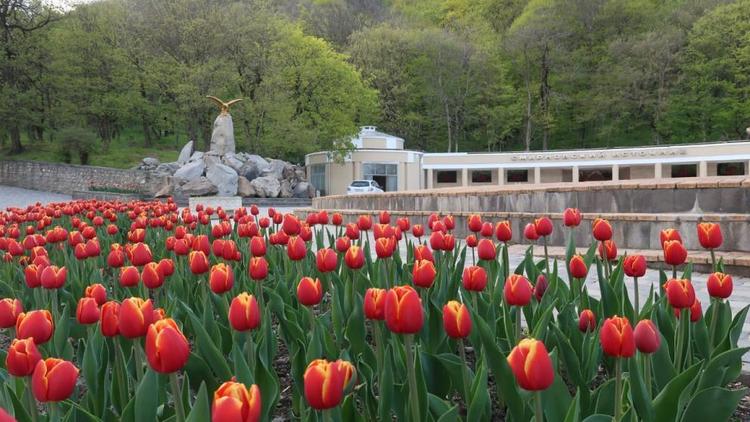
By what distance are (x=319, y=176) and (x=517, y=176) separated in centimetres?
1550

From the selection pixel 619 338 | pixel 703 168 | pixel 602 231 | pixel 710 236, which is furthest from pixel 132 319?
pixel 703 168

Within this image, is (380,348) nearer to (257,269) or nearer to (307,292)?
(307,292)

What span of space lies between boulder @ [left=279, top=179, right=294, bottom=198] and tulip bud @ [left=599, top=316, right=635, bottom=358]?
31616 millimetres

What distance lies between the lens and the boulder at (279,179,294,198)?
32.8 metres

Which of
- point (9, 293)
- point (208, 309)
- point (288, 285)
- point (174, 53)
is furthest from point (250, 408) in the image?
point (174, 53)

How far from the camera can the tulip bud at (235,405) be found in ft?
3.35

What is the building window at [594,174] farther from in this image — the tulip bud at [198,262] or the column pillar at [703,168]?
the tulip bud at [198,262]

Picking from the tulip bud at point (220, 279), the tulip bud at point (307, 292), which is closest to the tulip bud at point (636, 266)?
the tulip bud at point (307, 292)

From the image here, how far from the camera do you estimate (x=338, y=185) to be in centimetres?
4381

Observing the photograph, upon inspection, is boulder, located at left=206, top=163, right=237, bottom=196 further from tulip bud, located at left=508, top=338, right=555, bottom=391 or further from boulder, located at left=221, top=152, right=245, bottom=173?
tulip bud, located at left=508, top=338, right=555, bottom=391

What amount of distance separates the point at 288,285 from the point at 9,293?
182 cm

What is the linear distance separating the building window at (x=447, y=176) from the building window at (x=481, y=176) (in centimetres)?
141

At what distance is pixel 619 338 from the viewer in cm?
162

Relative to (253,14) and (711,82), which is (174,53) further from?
(711,82)
